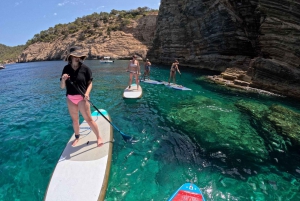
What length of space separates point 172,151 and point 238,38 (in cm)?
2144

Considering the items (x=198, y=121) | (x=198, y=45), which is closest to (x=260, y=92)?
(x=198, y=121)

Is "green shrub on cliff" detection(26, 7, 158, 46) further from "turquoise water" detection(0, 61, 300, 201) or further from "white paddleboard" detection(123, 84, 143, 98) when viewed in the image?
"turquoise water" detection(0, 61, 300, 201)

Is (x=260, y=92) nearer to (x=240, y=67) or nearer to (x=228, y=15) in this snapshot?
(x=240, y=67)

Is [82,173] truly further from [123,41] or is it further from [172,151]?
[123,41]

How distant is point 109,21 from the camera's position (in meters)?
79.2

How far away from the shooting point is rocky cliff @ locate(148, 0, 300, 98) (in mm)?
14484

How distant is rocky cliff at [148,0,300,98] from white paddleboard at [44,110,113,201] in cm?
1580

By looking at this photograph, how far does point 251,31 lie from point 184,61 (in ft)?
41.1

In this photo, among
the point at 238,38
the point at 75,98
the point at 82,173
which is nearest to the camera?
the point at 82,173

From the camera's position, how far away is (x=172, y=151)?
6059 millimetres

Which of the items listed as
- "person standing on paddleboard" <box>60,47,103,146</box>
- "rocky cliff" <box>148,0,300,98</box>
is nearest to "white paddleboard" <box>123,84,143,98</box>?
"person standing on paddleboard" <box>60,47,103,146</box>

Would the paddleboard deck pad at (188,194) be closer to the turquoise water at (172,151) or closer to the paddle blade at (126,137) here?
the turquoise water at (172,151)

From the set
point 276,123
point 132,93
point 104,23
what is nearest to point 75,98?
point 132,93

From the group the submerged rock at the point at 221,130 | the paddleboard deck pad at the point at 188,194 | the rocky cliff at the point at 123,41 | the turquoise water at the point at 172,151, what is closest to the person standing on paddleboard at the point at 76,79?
the turquoise water at the point at 172,151
